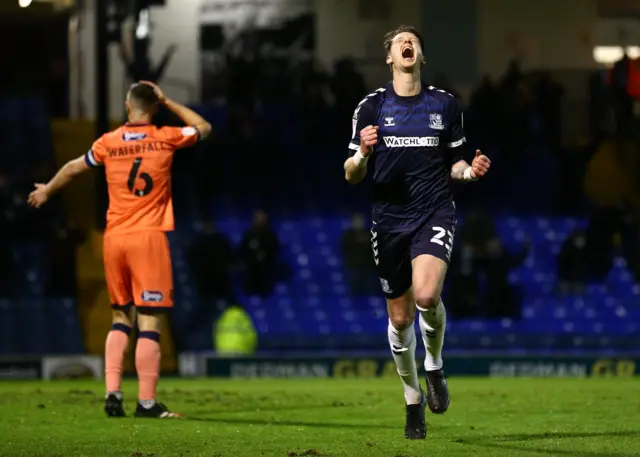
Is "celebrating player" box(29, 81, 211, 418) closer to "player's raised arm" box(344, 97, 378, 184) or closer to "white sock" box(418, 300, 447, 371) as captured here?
"player's raised arm" box(344, 97, 378, 184)

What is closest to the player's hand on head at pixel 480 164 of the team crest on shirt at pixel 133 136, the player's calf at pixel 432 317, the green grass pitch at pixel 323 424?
the player's calf at pixel 432 317

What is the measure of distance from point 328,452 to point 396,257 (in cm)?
132

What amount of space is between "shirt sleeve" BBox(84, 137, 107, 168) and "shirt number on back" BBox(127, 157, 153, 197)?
27cm

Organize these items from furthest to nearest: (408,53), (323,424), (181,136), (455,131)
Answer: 1. (181,136)
2. (323,424)
3. (455,131)
4. (408,53)

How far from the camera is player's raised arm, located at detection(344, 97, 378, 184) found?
7152 mm

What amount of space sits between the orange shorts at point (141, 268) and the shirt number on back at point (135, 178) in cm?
30

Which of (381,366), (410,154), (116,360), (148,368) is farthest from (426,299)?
(381,366)

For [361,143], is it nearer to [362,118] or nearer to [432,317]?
[362,118]

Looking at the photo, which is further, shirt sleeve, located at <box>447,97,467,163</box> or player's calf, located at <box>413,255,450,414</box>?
shirt sleeve, located at <box>447,97,467,163</box>

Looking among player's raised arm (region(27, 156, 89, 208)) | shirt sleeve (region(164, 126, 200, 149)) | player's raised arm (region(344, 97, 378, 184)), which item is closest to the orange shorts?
player's raised arm (region(27, 156, 89, 208))

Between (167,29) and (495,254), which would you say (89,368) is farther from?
(167,29)

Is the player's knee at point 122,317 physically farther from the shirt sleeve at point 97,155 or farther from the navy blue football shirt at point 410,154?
the navy blue football shirt at point 410,154

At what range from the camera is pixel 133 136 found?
940cm

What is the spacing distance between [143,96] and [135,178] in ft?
1.93
